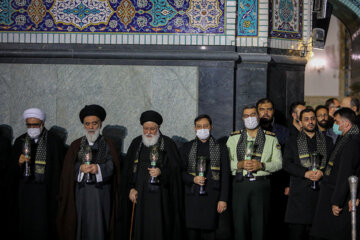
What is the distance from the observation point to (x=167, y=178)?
6.39 m

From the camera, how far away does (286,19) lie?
313 inches

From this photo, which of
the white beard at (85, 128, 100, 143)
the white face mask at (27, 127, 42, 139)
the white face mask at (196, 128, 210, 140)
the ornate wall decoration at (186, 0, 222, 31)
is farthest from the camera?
the ornate wall decoration at (186, 0, 222, 31)

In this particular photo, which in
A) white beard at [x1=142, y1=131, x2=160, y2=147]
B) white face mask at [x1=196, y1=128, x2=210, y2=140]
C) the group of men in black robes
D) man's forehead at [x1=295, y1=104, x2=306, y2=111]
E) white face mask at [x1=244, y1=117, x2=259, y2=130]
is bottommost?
the group of men in black robes

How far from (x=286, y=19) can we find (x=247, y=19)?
0.66m

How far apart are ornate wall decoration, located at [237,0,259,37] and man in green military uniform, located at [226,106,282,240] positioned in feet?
4.71

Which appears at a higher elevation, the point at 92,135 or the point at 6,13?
the point at 6,13

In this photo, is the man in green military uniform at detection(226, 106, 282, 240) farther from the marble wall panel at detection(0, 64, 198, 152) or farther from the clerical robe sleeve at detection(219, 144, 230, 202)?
the marble wall panel at detection(0, 64, 198, 152)

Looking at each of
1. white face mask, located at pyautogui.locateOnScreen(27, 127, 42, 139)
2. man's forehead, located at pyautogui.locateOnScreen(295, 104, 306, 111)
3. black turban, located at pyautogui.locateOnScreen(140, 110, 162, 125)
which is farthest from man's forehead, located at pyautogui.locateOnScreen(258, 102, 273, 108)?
white face mask, located at pyautogui.locateOnScreen(27, 127, 42, 139)

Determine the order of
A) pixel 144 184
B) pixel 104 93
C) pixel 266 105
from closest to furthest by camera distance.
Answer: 1. pixel 144 184
2. pixel 266 105
3. pixel 104 93

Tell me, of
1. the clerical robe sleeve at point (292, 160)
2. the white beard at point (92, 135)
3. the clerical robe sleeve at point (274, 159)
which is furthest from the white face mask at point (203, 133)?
the white beard at point (92, 135)

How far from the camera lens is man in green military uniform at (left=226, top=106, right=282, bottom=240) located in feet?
21.2

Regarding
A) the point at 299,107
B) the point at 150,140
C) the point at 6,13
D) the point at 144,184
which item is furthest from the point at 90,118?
the point at 299,107

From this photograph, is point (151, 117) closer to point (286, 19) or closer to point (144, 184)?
point (144, 184)

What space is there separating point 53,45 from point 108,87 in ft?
2.98
